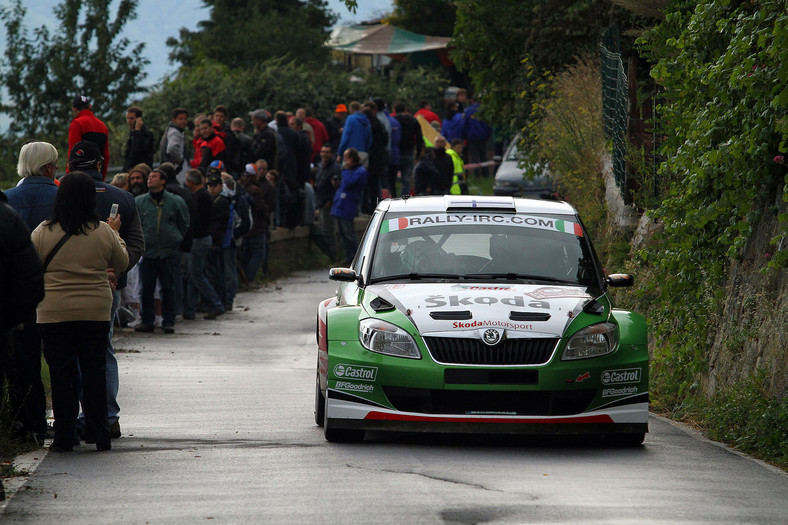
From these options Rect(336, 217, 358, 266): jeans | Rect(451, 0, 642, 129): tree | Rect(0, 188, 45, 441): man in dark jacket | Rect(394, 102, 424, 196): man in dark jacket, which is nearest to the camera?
Rect(0, 188, 45, 441): man in dark jacket

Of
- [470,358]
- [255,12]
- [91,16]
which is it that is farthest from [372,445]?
[255,12]

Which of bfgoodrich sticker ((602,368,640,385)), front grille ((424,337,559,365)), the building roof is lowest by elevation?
bfgoodrich sticker ((602,368,640,385))

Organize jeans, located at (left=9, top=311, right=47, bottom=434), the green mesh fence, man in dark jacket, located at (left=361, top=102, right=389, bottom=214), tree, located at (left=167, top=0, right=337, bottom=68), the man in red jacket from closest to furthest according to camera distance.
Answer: jeans, located at (left=9, top=311, right=47, bottom=434)
the man in red jacket
the green mesh fence
man in dark jacket, located at (left=361, top=102, right=389, bottom=214)
tree, located at (left=167, top=0, right=337, bottom=68)

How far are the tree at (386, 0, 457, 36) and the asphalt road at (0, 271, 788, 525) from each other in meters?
49.7

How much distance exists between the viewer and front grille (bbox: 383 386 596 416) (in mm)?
9312

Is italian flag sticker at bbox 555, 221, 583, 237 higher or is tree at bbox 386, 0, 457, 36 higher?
tree at bbox 386, 0, 457, 36

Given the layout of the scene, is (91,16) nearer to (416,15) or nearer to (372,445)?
(416,15)

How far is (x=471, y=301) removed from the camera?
31.8 ft

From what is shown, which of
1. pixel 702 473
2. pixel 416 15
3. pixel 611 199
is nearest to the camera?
pixel 702 473

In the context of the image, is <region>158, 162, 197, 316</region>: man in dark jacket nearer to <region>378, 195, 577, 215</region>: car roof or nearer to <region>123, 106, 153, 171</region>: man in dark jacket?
<region>123, 106, 153, 171</region>: man in dark jacket

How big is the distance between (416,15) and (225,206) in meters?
42.1

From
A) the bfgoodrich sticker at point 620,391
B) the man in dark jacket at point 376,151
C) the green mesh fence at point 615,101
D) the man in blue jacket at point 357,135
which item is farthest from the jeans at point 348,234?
the bfgoodrich sticker at point 620,391

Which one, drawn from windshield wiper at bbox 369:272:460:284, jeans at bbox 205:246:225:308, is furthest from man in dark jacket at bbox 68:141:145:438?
jeans at bbox 205:246:225:308

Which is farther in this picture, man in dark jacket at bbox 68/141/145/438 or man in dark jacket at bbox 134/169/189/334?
man in dark jacket at bbox 134/169/189/334
